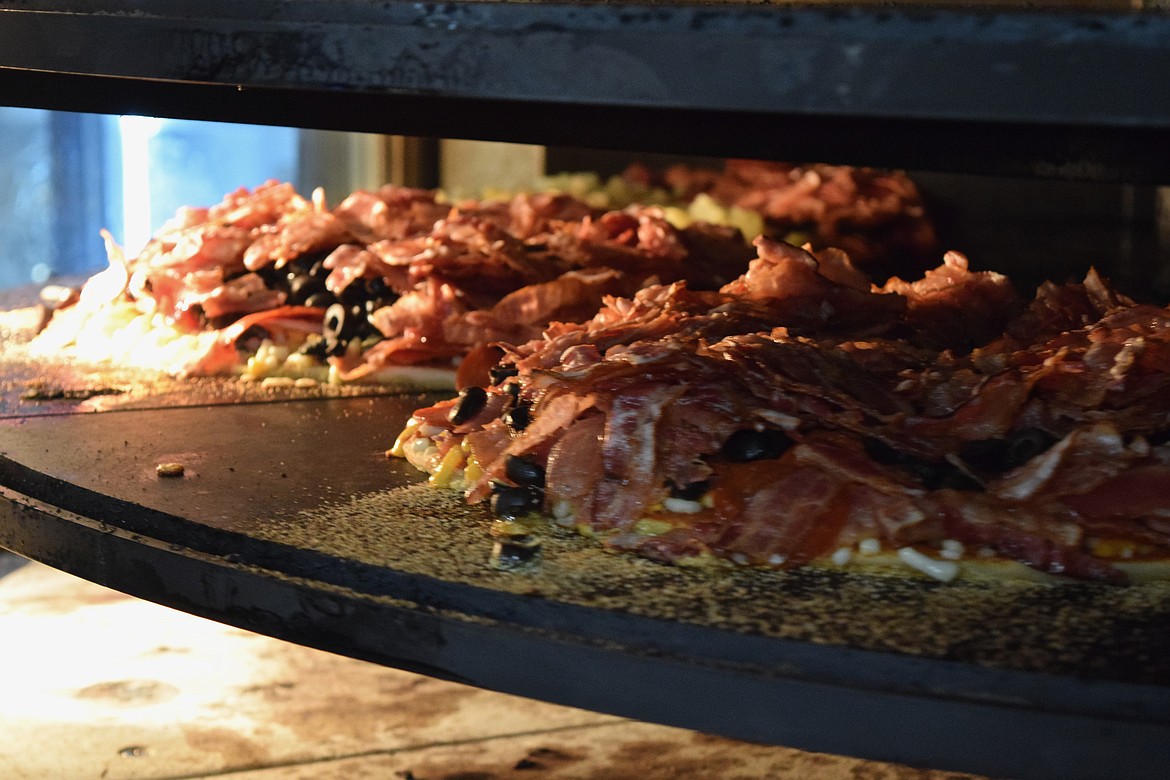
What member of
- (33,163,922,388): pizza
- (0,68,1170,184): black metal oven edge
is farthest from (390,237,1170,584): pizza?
(33,163,922,388): pizza

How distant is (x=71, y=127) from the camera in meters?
9.45

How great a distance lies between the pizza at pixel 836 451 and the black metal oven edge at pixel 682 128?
1.41 feet

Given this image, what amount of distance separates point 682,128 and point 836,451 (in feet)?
1.84

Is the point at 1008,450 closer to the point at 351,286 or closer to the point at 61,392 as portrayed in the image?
the point at 351,286

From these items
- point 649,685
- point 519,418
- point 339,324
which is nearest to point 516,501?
point 519,418

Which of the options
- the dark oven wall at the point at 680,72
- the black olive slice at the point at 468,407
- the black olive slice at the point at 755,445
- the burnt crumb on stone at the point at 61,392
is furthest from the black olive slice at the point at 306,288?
the black olive slice at the point at 755,445

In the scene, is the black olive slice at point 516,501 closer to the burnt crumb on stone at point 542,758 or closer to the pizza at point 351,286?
the pizza at point 351,286

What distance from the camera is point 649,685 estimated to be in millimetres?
1494

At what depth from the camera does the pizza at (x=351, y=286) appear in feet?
9.88

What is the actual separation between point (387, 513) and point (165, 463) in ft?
1.61

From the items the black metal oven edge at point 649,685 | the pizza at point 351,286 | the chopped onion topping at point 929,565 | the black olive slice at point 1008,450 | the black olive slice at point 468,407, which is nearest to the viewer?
the black metal oven edge at point 649,685

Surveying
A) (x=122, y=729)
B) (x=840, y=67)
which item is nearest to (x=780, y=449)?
(x=840, y=67)

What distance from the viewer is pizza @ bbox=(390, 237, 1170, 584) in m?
1.80

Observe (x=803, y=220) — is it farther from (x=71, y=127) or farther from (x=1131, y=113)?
(x=71, y=127)
